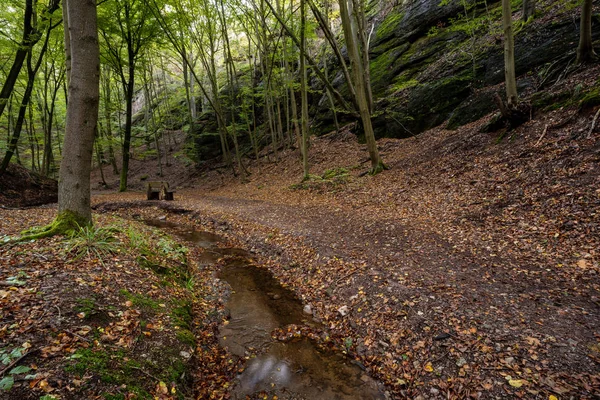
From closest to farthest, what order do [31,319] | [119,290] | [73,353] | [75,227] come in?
1. [73,353]
2. [31,319]
3. [119,290]
4. [75,227]

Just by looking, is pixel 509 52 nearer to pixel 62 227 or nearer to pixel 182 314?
pixel 182 314

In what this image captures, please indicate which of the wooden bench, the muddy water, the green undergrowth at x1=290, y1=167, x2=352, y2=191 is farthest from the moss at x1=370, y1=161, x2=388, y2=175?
the wooden bench

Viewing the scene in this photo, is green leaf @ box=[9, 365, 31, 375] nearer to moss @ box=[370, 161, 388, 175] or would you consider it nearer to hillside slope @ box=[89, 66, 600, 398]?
hillside slope @ box=[89, 66, 600, 398]

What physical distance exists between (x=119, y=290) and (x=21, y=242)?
222 centimetres

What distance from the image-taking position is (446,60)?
51.2 ft

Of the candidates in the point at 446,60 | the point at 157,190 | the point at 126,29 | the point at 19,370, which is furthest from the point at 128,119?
the point at 446,60

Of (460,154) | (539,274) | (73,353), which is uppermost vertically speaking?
(460,154)

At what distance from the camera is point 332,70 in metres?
23.0

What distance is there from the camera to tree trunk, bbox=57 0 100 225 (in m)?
4.89

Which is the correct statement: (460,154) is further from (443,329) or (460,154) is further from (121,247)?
(121,247)

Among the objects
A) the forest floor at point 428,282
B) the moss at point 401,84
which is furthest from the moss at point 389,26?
the forest floor at point 428,282

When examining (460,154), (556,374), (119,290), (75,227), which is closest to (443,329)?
(556,374)

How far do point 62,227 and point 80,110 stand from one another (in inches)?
82.7

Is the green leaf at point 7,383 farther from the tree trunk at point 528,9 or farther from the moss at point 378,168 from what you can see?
the tree trunk at point 528,9
